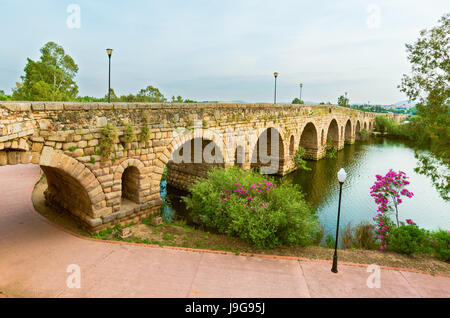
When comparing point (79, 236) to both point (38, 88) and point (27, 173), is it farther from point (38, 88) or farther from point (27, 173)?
point (38, 88)

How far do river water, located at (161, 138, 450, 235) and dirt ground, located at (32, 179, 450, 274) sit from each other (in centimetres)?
305

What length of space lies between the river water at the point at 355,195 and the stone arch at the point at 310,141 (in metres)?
0.94

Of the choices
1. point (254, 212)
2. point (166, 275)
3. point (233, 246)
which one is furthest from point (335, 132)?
point (166, 275)

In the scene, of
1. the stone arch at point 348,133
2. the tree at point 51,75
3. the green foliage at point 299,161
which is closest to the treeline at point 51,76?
the tree at point 51,75

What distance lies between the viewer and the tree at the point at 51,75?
2542cm

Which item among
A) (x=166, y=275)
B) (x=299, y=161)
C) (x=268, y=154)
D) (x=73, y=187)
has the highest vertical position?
(x=268, y=154)

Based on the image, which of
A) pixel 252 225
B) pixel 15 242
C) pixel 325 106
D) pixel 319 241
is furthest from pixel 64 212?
pixel 325 106

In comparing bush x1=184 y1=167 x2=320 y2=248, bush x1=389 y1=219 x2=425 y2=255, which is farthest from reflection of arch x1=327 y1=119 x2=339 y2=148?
bush x1=389 y1=219 x2=425 y2=255

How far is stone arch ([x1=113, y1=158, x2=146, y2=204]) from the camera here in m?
9.17

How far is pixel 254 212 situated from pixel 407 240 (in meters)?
4.48

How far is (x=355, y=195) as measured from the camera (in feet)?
51.8

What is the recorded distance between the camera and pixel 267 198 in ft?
29.7

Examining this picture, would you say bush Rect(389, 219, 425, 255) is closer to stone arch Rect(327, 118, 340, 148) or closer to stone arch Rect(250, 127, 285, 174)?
stone arch Rect(250, 127, 285, 174)

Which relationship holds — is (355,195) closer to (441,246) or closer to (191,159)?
(441,246)
